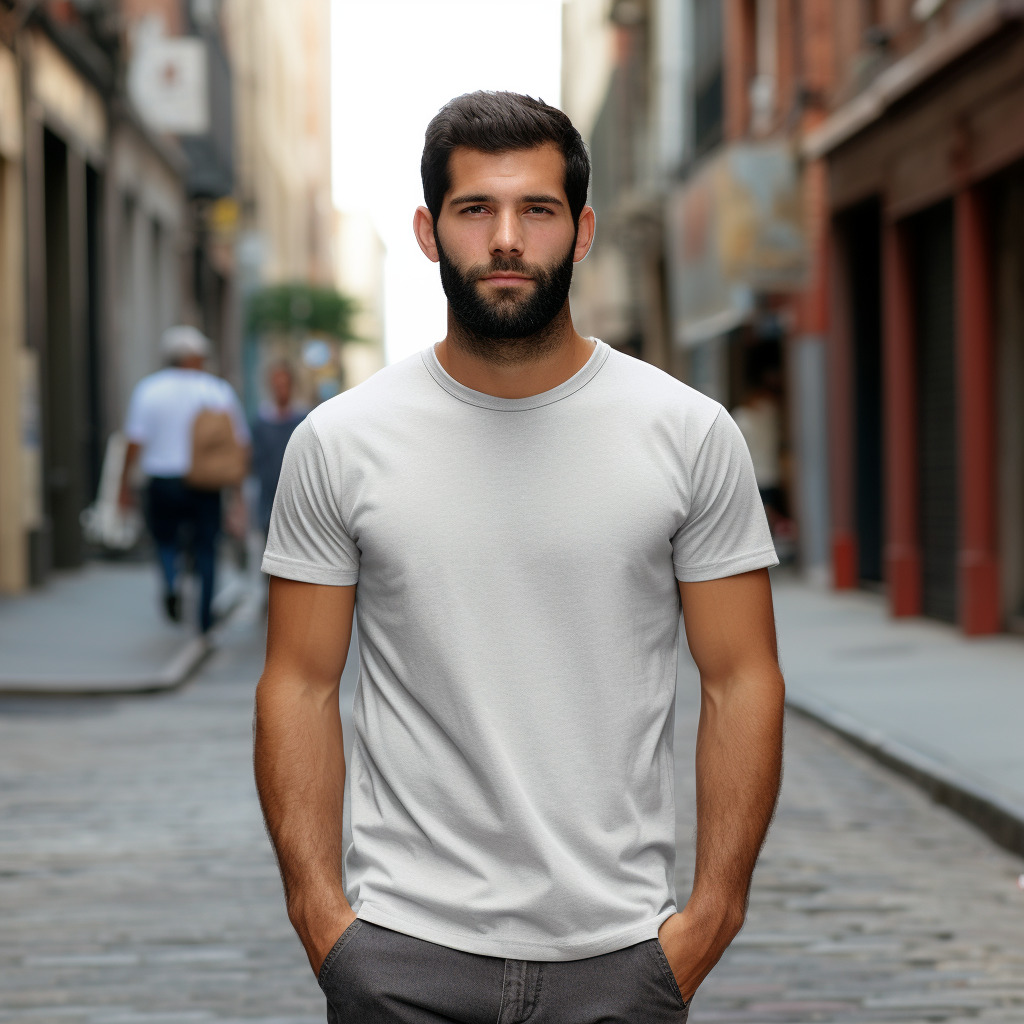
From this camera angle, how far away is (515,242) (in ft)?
7.48

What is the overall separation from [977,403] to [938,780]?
21.5 ft

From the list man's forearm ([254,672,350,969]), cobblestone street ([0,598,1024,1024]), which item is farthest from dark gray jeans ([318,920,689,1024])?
cobblestone street ([0,598,1024,1024])

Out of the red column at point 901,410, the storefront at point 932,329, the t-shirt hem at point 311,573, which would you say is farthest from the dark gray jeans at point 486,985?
the red column at point 901,410

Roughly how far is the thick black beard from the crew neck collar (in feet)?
0.15

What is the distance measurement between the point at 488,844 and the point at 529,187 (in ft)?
2.62

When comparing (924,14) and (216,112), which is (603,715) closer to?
(924,14)

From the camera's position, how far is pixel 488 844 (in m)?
2.26

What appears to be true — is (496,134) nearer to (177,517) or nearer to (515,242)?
(515,242)

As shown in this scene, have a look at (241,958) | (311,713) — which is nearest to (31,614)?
(241,958)

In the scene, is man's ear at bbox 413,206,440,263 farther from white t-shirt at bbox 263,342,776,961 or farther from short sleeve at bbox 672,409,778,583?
short sleeve at bbox 672,409,778,583

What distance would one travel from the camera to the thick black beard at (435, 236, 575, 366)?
2301mm

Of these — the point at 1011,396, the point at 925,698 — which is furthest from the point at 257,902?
the point at 1011,396

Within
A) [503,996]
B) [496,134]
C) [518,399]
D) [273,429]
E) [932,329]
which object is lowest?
[503,996]

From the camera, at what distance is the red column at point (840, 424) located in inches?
716
